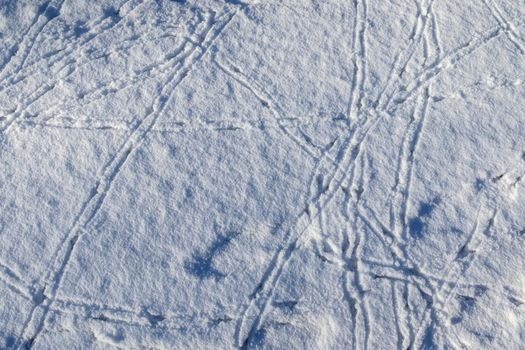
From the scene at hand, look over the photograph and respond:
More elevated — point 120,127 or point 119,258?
point 120,127

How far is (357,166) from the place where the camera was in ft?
10.5

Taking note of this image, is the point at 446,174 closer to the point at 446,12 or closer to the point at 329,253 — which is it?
the point at 329,253

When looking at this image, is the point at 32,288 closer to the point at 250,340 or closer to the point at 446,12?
the point at 250,340

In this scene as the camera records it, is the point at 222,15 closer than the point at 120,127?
No

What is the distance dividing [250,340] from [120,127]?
1367 millimetres

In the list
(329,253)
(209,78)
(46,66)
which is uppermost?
(46,66)

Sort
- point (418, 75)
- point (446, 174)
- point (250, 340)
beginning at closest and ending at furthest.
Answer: point (250, 340), point (446, 174), point (418, 75)

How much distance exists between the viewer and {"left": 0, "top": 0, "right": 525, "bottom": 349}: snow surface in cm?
293

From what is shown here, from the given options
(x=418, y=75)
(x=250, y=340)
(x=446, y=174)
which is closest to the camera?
(x=250, y=340)

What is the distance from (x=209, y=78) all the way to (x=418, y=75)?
3.98 feet

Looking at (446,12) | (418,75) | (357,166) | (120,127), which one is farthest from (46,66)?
(446,12)

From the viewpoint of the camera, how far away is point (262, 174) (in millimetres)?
3180

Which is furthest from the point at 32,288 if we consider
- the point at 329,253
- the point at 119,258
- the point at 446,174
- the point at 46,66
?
the point at 446,174

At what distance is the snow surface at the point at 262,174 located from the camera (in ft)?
9.61
